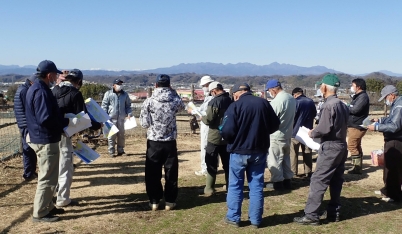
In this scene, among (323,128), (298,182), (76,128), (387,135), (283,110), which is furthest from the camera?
(298,182)

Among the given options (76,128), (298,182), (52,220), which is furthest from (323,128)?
(52,220)

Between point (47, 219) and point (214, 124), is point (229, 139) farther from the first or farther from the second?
point (47, 219)

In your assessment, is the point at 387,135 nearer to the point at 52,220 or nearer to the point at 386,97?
the point at 386,97

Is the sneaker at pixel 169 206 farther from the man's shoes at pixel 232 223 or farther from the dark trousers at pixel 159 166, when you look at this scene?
the man's shoes at pixel 232 223

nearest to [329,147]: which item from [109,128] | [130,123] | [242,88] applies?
[242,88]

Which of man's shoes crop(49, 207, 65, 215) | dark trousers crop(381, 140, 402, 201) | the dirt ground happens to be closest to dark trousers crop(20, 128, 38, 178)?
the dirt ground

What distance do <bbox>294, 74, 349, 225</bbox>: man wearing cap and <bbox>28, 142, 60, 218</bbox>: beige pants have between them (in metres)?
3.08

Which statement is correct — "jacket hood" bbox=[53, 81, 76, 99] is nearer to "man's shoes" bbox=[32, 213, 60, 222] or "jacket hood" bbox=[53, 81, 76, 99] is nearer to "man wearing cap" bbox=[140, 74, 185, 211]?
"man wearing cap" bbox=[140, 74, 185, 211]

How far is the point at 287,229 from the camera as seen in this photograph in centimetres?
450

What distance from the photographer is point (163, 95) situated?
4.91 meters

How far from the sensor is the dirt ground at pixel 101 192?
4.53 meters

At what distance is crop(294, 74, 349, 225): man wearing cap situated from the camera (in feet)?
14.3

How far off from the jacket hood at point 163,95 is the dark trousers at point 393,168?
326 centimetres

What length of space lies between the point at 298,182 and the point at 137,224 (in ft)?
11.0
